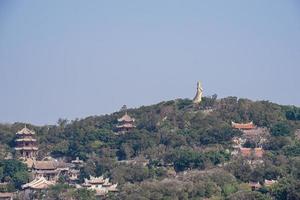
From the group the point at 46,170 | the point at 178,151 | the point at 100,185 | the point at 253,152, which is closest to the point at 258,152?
the point at 253,152

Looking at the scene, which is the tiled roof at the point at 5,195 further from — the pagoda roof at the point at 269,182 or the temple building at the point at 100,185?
the pagoda roof at the point at 269,182

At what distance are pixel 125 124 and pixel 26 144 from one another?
4.05 metres

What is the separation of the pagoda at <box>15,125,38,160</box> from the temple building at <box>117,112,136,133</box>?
11.3ft

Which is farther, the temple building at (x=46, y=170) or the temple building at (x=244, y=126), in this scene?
the temple building at (x=244, y=126)

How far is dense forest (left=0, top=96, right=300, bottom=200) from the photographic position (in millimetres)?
40469

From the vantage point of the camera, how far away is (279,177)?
4266cm

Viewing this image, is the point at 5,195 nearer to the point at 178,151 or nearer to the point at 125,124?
the point at 178,151

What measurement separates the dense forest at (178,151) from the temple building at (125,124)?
0.31m

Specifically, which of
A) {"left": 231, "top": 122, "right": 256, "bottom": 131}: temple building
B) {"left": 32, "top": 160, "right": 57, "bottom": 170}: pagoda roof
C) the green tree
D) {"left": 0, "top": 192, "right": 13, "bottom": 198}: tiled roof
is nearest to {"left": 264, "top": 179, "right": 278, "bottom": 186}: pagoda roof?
the green tree

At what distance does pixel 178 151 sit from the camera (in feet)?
155

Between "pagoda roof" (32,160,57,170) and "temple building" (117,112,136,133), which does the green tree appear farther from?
"pagoda roof" (32,160,57,170)

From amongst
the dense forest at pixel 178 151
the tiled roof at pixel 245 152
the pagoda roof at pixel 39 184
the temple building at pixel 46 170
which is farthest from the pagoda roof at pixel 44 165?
the tiled roof at pixel 245 152

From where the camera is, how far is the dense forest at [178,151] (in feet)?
133

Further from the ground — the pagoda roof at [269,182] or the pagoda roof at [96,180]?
the pagoda roof at [96,180]
